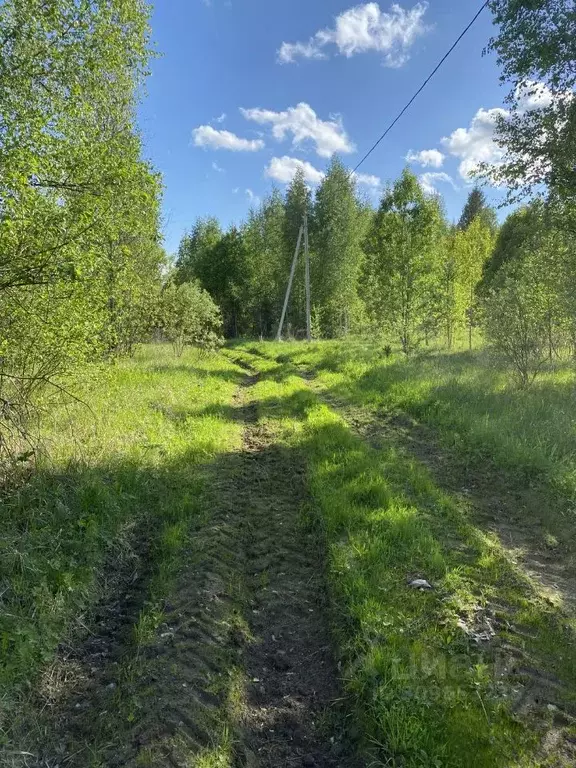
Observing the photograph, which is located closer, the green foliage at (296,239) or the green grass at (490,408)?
the green grass at (490,408)

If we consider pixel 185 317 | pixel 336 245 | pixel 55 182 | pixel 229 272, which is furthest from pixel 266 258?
pixel 55 182

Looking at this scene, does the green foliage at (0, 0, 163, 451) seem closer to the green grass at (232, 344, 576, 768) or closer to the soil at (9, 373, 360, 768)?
the soil at (9, 373, 360, 768)

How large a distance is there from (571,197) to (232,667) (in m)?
11.3

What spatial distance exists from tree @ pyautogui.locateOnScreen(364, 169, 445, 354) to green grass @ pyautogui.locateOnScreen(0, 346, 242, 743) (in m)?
11.7

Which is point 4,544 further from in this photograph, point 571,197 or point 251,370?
point 251,370

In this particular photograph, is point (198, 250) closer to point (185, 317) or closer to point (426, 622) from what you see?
point (185, 317)

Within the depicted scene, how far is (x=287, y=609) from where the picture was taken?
4.22m

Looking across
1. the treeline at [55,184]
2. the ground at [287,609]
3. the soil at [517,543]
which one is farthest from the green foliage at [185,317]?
the treeline at [55,184]

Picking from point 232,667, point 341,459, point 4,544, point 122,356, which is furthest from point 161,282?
point 232,667

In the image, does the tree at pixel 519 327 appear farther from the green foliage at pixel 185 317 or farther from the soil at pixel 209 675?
the green foliage at pixel 185 317

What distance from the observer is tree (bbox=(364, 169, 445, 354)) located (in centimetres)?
1844

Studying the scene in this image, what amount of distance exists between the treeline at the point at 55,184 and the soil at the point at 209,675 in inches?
110

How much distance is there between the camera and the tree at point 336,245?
3675 centimetres

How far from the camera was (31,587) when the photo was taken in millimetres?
3982
